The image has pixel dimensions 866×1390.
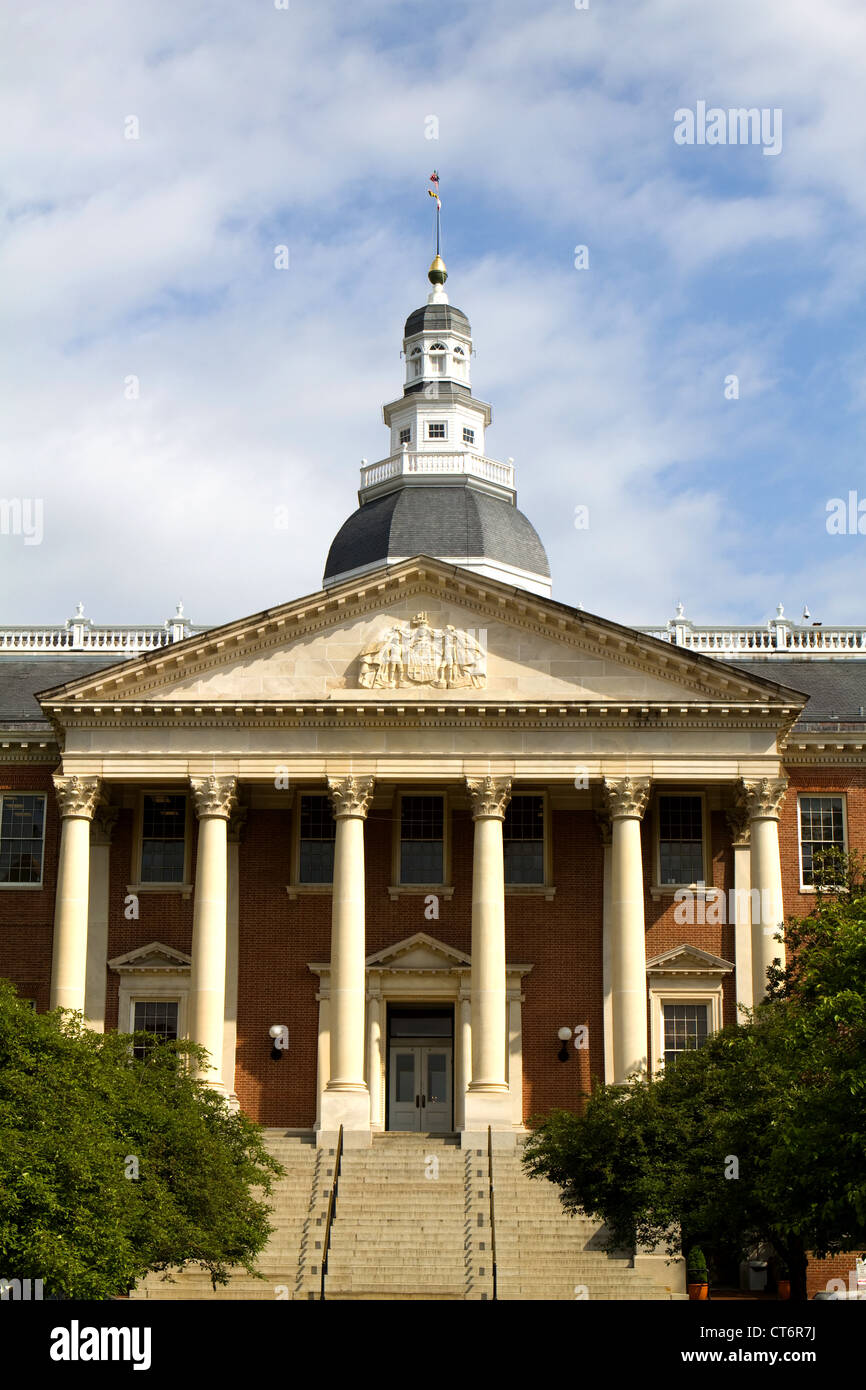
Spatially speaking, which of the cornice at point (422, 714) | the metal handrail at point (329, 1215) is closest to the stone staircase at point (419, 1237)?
the metal handrail at point (329, 1215)

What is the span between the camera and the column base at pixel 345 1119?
43906 millimetres

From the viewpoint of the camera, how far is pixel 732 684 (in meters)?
46.3

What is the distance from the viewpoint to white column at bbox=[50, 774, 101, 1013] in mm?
45406

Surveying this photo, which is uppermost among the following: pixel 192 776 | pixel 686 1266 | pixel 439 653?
pixel 439 653

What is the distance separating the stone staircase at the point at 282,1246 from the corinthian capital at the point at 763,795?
1307 centimetres

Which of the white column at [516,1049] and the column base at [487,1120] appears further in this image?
the white column at [516,1049]

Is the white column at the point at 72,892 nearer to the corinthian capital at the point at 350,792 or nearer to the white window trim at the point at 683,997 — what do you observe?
the corinthian capital at the point at 350,792

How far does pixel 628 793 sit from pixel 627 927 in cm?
324

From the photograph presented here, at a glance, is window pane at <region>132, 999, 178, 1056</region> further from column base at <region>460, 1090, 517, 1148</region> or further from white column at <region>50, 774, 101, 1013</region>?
column base at <region>460, 1090, 517, 1148</region>

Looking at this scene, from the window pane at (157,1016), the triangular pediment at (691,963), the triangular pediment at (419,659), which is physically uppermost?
the triangular pediment at (419,659)

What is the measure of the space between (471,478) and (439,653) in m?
26.0
